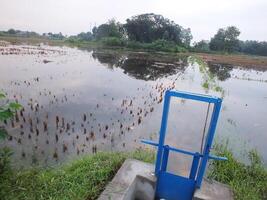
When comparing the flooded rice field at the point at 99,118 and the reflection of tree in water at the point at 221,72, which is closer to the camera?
the flooded rice field at the point at 99,118

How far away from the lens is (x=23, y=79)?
43.3 ft

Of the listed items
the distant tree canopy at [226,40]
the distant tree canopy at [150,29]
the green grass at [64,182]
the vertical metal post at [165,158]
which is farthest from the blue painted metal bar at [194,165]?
the distant tree canopy at [226,40]

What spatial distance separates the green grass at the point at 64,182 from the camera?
3.69 m

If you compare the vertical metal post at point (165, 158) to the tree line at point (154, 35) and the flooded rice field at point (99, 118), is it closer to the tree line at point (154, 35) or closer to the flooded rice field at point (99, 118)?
the flooded rice field at point (99, 118)

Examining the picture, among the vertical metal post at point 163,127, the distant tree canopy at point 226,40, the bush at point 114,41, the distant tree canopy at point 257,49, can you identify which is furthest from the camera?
the distant tree canopy at point 257,49

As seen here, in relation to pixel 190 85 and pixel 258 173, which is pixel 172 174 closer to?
pixel 258 173

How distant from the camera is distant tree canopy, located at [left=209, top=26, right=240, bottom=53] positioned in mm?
61378

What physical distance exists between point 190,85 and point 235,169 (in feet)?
37.1

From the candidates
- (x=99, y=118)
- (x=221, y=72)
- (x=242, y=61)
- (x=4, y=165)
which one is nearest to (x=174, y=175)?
(x=4, y=165)

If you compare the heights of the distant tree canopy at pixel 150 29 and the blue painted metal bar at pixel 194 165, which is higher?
the distant tree canopy at pixel 150 29

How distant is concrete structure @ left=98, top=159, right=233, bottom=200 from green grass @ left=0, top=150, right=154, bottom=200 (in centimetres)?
27

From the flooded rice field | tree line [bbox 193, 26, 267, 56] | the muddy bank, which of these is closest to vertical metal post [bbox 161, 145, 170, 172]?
the flooded rice field

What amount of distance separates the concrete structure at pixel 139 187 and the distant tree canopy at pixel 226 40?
215 ft

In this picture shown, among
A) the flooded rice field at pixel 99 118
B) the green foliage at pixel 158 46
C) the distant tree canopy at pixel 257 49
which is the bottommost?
the flooded rice field at pixel 99 118
